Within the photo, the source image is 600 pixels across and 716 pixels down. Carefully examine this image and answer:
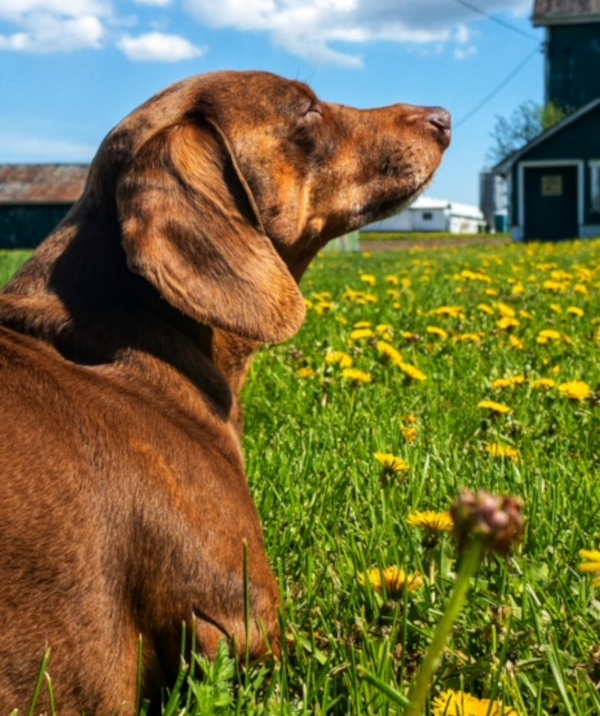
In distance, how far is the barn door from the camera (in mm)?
37781

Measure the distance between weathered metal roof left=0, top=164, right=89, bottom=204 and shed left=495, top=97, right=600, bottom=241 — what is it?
21732 mm

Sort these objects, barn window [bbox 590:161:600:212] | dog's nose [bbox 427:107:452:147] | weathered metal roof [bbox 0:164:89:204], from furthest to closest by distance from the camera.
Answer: weathered metal roof [bbox 0:164:89:204]
barn window [bbox 590:161:600:212]
dog's nose [bbox 427:107:452:147]

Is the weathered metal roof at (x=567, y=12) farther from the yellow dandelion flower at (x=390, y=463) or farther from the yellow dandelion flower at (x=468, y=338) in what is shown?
the yellow dandelion flower at (x=390, y=463)

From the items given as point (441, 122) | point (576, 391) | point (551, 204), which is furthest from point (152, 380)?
point (551, 204)

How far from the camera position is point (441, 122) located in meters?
3.64

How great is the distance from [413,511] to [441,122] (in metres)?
1.52

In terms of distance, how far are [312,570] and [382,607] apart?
12.8 inches

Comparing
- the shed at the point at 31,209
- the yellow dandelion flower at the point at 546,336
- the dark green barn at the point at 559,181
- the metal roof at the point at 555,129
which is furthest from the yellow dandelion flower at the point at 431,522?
the shed at the point at 31,209

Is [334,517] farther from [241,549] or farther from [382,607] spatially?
[241,549]

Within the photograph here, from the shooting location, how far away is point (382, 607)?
229cm

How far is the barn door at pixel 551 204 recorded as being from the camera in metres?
37.8

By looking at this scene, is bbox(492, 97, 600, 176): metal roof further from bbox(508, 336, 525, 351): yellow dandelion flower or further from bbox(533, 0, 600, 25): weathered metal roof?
bbox(508, 336, 525, 351): yellow dandelion flower

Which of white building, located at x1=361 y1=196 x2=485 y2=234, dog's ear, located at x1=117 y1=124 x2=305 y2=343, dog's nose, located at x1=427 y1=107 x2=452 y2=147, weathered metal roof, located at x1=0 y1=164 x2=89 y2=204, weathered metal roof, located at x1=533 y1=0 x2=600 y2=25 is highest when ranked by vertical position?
weathered metal roof, located at x1=533 y1=0 x2=600 y2=25

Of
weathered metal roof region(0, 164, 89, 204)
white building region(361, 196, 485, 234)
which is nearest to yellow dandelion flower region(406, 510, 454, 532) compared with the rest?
weathered metal roof region(0, 164, 89, 204)
